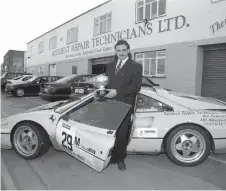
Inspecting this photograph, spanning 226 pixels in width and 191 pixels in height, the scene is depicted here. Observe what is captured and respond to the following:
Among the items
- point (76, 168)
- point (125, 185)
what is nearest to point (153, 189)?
point (125, 185)

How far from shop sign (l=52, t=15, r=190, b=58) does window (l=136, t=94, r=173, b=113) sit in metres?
7.96

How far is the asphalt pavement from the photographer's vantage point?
117 inches

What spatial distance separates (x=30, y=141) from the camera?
379 centimetres

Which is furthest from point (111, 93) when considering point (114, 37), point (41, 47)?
point (41, 47)

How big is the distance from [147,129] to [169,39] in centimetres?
883

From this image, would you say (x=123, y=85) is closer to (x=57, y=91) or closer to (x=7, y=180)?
(x=7, y=180)

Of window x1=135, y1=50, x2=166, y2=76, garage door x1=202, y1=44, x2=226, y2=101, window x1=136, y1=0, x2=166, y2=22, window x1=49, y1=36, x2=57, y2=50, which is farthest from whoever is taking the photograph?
window x1=49, y1=36, x2=57, y2=50

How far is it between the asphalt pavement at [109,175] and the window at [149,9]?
31.8 ft

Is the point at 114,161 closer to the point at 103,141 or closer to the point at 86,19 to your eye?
the point at 103,141

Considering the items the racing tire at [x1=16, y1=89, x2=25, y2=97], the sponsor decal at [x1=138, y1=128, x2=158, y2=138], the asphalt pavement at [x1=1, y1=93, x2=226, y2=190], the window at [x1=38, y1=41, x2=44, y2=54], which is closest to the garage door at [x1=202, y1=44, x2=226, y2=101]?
the asphalt pavement at [x1=1, y1=93, x2=226, y2=190]

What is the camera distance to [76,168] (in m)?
3.52

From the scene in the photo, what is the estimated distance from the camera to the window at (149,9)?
39.1 feet

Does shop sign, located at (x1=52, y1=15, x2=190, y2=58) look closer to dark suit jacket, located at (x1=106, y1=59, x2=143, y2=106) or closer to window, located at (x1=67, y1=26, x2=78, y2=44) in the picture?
window, located at (x1=67, y1=26, x2=78, y2=44)

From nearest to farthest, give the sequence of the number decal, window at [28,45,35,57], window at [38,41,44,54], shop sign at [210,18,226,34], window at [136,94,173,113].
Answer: the number decal → window at [136,94,173,113] → shop sign at [210,18,226,34] → window at [38,41,44,54] → window at [28,45,35,57]
